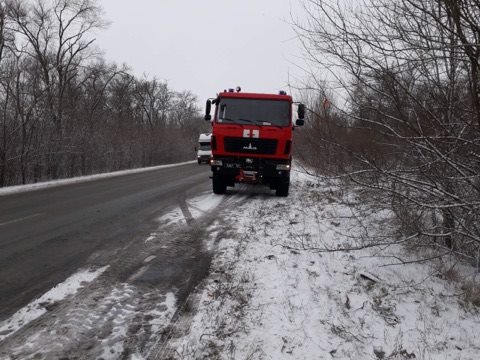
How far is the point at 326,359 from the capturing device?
3594 mm

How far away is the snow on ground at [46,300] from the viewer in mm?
3908

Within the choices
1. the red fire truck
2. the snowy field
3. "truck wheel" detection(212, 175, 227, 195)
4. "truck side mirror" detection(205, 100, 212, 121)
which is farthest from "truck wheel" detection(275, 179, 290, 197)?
the snowy field

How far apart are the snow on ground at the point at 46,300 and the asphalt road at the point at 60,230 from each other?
11 cm

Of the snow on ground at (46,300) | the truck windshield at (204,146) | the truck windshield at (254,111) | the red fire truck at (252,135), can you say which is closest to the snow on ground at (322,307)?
the snow on ground at (46,300)

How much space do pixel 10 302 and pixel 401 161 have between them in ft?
15.6

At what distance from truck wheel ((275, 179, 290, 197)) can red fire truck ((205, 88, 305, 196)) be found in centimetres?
40

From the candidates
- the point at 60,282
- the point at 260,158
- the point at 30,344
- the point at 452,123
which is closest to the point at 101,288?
the point at 60,282

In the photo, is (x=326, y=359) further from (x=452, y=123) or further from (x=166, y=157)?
(x=166, y=157)

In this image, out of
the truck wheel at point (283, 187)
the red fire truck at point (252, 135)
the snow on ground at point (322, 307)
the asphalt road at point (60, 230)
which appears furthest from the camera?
the truck wheel at point (283, 187)

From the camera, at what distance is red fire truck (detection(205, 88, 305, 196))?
40.8 feet

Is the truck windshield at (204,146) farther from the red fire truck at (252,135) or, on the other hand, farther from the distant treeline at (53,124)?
the red fire truck at (252,135)

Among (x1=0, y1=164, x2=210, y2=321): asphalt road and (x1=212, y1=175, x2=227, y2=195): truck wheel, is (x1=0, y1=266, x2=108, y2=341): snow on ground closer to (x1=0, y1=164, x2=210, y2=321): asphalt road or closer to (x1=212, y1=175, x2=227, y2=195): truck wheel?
(x1=0, y1=164, x2=210, y2=321): asphalt road

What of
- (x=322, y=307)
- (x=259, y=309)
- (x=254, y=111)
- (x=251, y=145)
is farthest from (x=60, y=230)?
(x=254, y=111)

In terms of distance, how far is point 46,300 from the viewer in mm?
4539
